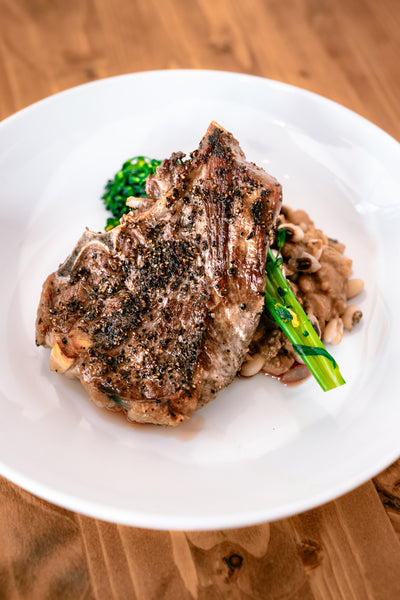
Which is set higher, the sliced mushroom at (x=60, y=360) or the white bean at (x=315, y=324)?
the white bean at (x=315, y=324)

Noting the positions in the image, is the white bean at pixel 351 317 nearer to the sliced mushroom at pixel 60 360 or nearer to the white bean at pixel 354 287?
the white bean at pixel 354 287

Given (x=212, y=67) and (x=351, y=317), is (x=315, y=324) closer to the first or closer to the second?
(x=351, y=317)

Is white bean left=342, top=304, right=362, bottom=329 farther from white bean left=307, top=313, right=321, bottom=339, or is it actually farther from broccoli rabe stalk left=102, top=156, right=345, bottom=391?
broccoli rabe stalk left=102, top=156, right=345, bottom=391

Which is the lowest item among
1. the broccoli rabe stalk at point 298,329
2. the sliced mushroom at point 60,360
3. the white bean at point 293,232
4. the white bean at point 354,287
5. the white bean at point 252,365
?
the sliced mushroom at point 60,360

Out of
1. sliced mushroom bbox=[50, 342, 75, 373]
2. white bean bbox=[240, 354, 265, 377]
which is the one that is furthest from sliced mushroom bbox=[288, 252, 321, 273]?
sliced mushroom bbox=[50, 342, 75, 373]

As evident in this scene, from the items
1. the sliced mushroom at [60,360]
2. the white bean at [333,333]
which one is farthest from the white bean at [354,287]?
the sliced mushroom at [60,360]

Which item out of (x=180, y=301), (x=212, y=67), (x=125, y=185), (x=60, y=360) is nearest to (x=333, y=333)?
(x=180, y=301)
